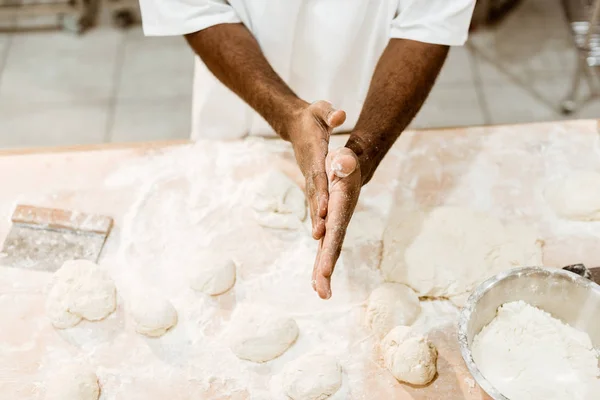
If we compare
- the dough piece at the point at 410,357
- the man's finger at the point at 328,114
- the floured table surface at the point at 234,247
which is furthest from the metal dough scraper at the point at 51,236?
the dough piece at the point at 410,357

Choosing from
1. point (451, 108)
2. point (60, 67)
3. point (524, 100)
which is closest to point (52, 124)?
point (60, 67)

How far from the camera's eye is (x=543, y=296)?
1186mm

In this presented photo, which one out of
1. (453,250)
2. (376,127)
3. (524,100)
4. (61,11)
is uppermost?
(376,127)

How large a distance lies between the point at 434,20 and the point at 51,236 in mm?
1027

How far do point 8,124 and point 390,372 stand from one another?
233 centimetres

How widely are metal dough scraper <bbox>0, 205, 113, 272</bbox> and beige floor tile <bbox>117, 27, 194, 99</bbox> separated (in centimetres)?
163

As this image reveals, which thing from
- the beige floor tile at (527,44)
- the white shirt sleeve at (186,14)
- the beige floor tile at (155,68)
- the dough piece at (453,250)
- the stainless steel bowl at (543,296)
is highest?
the white shirt sleeve at (186,14)

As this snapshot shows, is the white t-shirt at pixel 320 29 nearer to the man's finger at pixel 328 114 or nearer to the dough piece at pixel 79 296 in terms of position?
the man's finger at pixel 328 114

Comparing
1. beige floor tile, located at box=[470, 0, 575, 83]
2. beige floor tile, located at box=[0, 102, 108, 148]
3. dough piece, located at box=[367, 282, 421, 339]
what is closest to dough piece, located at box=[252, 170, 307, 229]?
dough piece, located at box=[367, 282, 421, 339]

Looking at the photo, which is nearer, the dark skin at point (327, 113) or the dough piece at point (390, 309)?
the dark skin at point (327, 113)

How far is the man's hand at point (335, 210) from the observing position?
1.03 metres

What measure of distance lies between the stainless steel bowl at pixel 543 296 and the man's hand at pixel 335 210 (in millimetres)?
282

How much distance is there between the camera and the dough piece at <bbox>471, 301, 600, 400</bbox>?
3.54 feet

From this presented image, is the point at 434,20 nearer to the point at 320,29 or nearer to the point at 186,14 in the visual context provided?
the point at 320,29
